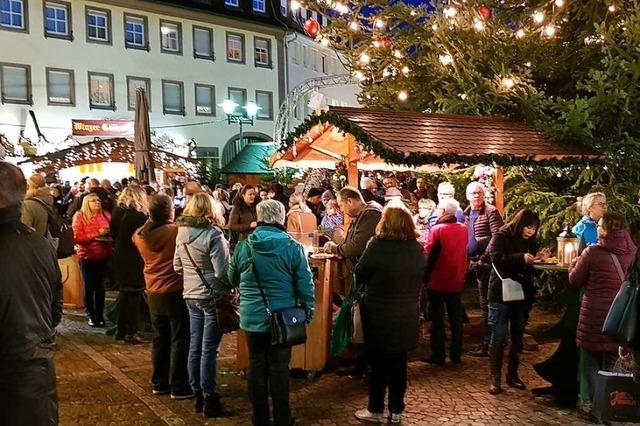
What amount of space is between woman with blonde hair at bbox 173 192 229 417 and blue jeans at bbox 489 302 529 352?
2550mm

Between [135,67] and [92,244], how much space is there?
2582 centimetres

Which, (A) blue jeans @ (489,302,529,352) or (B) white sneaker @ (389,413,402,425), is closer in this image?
(B) white sneaker @ (389,413,402,425)

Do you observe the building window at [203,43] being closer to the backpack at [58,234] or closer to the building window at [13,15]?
the building window at [13,15]

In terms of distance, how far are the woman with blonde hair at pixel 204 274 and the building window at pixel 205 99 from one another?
102 feet

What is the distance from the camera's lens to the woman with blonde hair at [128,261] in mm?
8219

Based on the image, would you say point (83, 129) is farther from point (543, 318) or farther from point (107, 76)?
point (543, 318)

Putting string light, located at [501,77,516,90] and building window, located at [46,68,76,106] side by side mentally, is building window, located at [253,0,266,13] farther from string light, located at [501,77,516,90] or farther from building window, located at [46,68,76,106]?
string light, located at [501,77,516,90]

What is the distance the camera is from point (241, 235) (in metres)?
10.9

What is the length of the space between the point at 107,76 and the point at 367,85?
22.2 m

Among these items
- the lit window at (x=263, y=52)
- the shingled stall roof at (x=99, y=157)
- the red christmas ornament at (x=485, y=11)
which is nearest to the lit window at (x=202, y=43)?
the lit window at (x=263, y=52)

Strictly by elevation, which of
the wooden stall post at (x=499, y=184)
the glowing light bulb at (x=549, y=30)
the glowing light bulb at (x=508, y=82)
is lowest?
the wooden stall post at (x=499, y=184)

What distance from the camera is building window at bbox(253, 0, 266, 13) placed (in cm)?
3869

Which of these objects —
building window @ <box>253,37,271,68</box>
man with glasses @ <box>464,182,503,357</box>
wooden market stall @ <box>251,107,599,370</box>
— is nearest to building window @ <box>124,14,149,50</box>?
building window @ <box>253,37,271,68</box>

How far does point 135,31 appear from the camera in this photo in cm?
3322
